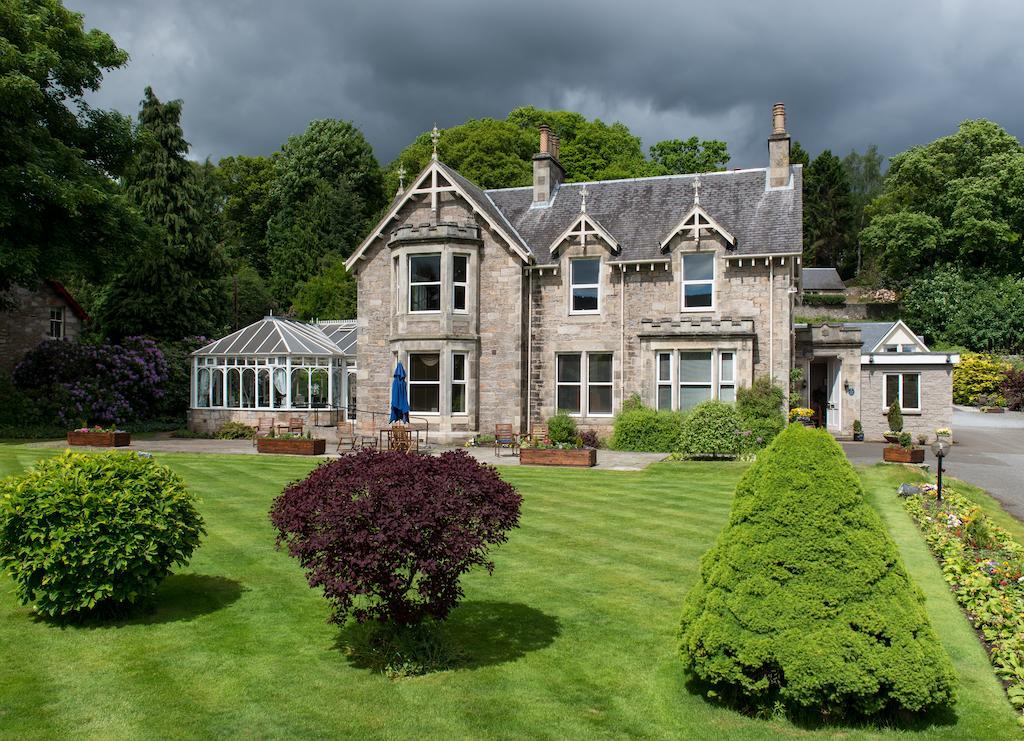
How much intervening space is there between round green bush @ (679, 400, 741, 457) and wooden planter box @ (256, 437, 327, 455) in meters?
10.9

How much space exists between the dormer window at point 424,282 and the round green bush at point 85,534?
67.7 feet

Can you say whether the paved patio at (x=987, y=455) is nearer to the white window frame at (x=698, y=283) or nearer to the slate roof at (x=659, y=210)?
the white window frame at (x=698, y=283)

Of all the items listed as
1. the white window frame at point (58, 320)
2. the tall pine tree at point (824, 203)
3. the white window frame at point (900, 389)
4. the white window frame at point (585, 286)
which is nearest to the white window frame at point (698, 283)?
the white window frame at point (585, 286)

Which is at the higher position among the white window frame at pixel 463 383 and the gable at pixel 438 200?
the gable at pixel 438 200

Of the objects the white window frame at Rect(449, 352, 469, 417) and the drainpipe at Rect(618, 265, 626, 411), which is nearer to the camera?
the drainpipe at Rect(618, 265, 626, 411)

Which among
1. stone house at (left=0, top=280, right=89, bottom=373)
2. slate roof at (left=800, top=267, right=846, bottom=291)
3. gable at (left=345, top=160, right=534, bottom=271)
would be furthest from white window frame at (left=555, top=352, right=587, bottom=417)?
slate roof at (left=800, top=267, right=846, bottom=291)

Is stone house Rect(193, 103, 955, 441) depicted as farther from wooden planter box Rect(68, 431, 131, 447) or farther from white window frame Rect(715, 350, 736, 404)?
wooden planter box Rect(68, 431, 131, 447)

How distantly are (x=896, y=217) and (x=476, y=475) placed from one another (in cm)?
5660

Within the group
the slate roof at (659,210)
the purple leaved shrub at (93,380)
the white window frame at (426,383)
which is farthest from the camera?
the purple leaved shrub at (93,380)

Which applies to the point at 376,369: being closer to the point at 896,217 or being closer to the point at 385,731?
the point at 385,731

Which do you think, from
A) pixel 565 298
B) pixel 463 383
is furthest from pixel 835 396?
pixel 463 383

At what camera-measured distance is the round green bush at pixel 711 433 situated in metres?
22.8

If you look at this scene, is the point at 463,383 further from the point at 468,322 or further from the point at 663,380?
the point at 663,380

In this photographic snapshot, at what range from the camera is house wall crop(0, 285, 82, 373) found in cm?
3441
